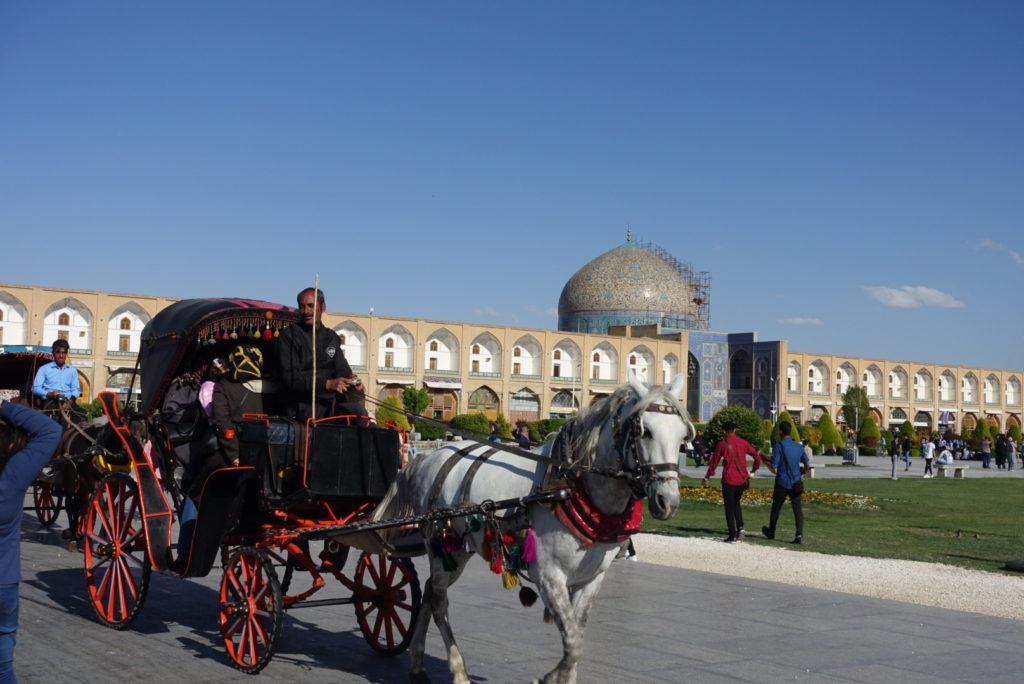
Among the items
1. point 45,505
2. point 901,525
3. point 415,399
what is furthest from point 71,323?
point 901,525

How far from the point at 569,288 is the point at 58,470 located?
6755 centimetres

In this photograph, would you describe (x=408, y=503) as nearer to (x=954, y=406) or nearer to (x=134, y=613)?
(x=134, y=613)

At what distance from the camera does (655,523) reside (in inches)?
627

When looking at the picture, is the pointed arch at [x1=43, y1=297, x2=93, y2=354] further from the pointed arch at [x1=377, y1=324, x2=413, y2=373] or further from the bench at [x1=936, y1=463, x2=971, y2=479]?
the bench at [x1=936, y1=463, x2=971, y2=479]

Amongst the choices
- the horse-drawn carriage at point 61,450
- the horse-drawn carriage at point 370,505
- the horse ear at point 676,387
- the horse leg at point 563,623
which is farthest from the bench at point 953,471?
the horse leg at point 563,623

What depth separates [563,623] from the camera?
15.6ft

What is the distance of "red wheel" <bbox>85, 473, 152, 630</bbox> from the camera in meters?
6.84

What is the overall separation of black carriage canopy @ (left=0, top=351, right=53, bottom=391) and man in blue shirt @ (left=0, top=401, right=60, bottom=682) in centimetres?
748

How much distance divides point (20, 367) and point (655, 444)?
31.7ft

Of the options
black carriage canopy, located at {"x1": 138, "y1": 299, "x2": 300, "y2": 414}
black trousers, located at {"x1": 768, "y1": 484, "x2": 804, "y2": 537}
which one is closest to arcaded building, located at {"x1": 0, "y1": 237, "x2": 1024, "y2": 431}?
black trousers, located at {"x1": 768, "y1": 484, "x2": 804, "y2": 537}

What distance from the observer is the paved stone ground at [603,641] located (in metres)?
5.88

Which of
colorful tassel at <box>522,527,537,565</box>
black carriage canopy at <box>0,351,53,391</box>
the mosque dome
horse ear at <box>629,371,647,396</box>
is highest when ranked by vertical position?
the mosque dome

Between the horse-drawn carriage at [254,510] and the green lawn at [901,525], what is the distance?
7779 mm

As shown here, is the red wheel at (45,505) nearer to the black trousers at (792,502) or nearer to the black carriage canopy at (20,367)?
the black carriage canopy at (20,367)
